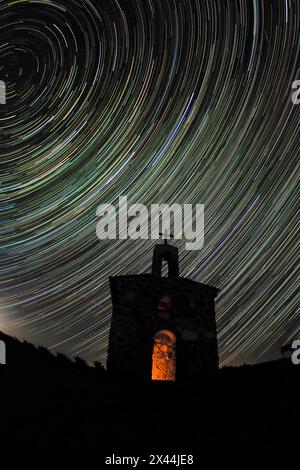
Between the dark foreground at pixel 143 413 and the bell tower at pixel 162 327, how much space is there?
167 inches

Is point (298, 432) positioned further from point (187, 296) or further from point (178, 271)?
point (178, 271)

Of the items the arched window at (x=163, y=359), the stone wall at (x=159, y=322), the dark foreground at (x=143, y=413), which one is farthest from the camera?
the arched window at (x=163, y=359)

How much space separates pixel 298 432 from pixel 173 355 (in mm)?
7231

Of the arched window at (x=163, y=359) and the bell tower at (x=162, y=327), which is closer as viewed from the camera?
the bell tower at (x=162, y=327)

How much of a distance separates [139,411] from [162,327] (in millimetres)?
5691

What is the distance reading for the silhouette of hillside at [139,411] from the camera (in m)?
6.11

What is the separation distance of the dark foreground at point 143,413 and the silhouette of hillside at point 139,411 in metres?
0.01

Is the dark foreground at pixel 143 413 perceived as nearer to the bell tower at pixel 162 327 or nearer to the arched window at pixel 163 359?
the bell tower at pixel 162 327

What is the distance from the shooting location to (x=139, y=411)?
22.9 ft

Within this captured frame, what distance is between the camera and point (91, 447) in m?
5.96

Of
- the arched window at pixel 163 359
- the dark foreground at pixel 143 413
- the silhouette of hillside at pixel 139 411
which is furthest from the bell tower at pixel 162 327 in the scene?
the dark foreground at pixel 143 413

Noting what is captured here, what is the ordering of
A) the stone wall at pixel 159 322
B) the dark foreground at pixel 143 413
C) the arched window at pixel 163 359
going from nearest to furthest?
the dark foreground at pixel 143 413
the stone wall at pixel 159 322
the arched window at pixel 163 359

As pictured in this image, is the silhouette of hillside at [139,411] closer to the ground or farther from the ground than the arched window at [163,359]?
closer to the ground
